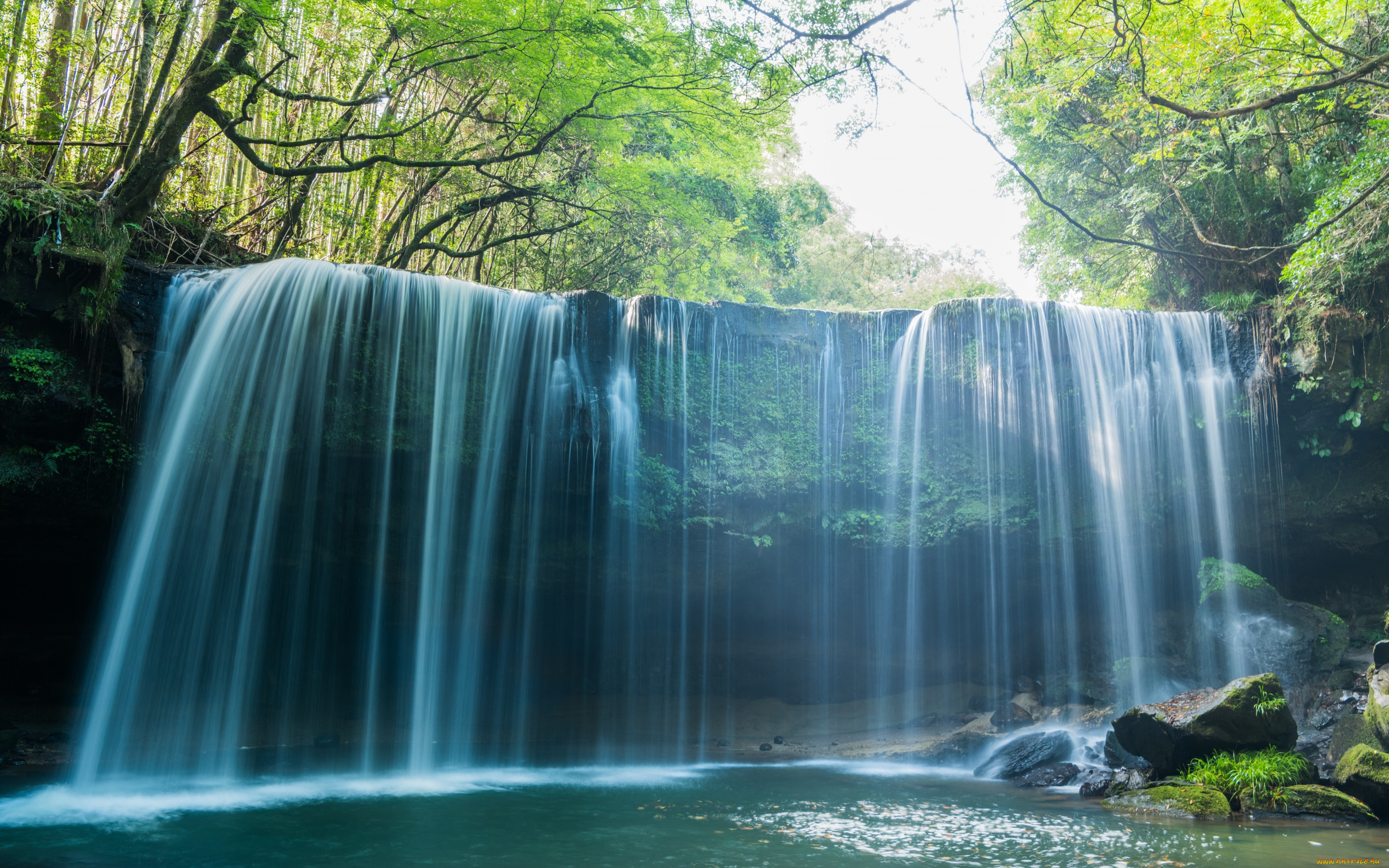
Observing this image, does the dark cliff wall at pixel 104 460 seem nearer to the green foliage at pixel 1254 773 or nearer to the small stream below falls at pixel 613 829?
the small stream below falls at pixel 613 829

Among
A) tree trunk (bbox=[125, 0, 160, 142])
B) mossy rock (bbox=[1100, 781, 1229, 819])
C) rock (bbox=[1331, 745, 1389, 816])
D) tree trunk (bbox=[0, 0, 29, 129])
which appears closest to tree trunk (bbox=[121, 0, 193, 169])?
tree trunk (bbox=[125, 0, 160, 142])

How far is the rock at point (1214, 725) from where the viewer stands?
7895mm

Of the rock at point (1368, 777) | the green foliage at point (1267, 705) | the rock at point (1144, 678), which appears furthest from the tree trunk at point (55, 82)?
the rock at point (1144, 678)

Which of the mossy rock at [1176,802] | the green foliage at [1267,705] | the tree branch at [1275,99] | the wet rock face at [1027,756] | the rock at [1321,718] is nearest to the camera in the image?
the tree branch at [1275,99]

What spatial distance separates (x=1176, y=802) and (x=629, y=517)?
7.03 meters

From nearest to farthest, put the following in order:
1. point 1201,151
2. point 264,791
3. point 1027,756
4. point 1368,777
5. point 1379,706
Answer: point 1368,777 < point 1379,706 < point 264,791 < point 1027,756 < point 1201,151

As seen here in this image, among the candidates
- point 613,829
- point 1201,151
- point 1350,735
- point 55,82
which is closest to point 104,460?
point 55,82

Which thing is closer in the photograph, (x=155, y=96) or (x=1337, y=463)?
(x=155, y=96)

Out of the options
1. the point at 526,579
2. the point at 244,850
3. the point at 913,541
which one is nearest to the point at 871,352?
the point at 913,541

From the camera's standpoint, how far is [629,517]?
1124 centimetres

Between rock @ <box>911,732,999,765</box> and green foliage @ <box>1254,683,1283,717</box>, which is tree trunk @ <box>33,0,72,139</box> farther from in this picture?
green foliage @ <box>1254,683,1283,717</box>

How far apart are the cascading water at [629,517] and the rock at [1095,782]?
3.03m

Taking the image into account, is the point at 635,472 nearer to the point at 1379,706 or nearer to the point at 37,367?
the point at 37,367

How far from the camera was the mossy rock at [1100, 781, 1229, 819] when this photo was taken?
23.7 feet
